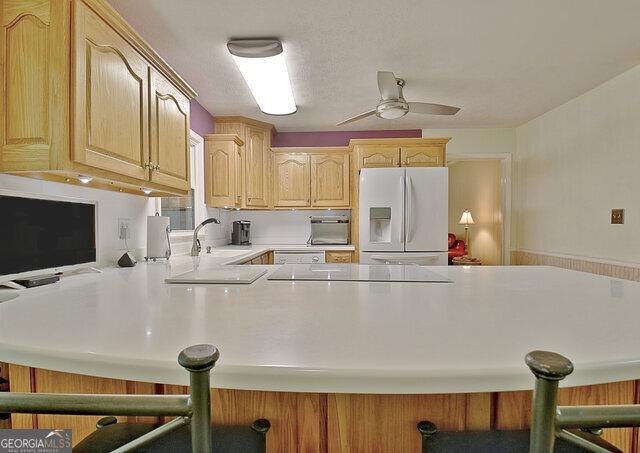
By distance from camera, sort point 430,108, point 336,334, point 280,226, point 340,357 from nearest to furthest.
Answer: point 340,357 < point 336,334 < point 430,108 < point 280,226

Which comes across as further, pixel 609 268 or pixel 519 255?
pixel 519 255

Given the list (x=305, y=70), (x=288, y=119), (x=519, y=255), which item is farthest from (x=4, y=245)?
(x=519, y=255)

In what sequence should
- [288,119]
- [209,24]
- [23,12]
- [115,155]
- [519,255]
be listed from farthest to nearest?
[519,255]
[288,119]
[209,24]
[115,155]
[23,12]

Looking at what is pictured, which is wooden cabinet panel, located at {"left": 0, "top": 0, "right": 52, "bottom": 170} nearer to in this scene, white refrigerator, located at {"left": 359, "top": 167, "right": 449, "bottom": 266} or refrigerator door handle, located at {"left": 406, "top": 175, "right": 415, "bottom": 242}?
white refrigerator, located at {"left": 359, "top": 167, "right": 449, "bottom": 266}

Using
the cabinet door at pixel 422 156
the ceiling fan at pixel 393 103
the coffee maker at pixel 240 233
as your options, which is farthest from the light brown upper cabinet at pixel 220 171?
the cabinet door at pixel 422 156

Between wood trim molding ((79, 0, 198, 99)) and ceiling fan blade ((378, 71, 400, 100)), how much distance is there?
1.33 meters

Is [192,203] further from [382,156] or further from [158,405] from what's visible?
[158,405]

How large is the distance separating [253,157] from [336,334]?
133 inches

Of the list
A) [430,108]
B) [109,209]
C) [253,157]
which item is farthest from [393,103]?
[109,209]

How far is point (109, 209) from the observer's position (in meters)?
1.82

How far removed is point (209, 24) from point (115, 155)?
110 cm

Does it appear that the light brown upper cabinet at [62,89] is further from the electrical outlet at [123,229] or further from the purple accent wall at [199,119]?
the purple accent wall at [199,119]

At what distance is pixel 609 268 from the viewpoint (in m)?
2.73

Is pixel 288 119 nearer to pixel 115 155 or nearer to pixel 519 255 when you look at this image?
pixel 115 155
